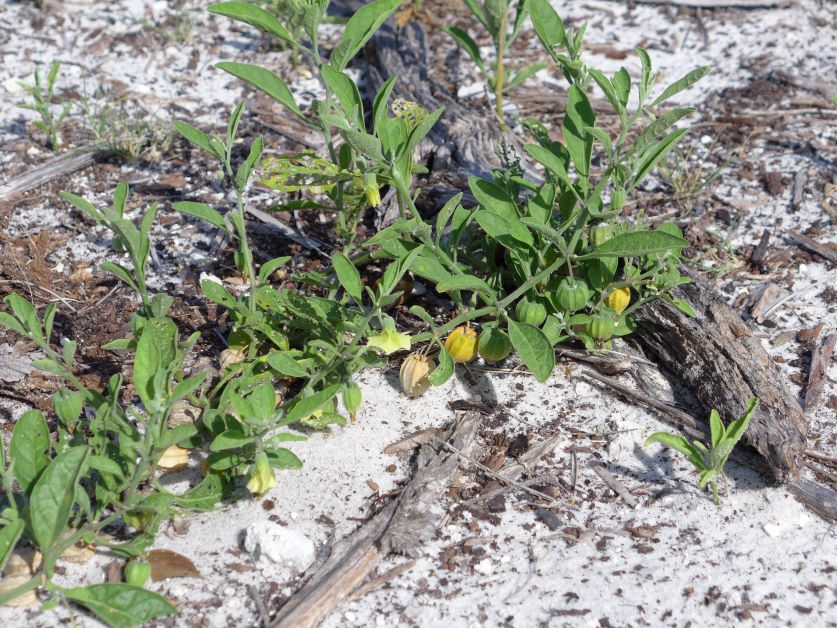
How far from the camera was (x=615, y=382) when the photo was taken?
296cm

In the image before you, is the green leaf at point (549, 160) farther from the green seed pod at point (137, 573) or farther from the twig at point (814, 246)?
the green seed pod at point (137, 573)

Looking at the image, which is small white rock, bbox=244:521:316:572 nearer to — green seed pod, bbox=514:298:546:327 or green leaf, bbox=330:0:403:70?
green seed pod, bbox=514:298:546:327

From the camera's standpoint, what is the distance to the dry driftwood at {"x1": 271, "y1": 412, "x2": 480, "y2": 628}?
224cm

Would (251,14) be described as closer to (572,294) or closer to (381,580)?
(572,294)

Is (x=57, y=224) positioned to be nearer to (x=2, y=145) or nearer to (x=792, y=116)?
(x=2, y=145)

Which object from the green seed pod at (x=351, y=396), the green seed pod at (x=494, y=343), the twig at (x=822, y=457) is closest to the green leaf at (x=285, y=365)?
the green seed pod at (x=351, y=396)

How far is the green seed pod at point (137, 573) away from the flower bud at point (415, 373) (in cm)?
101

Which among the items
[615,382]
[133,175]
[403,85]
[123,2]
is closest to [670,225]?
[615,382]

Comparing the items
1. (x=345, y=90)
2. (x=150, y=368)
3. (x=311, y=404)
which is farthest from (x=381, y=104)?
(x=150, y=368)

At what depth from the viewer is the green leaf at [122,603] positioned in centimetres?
206

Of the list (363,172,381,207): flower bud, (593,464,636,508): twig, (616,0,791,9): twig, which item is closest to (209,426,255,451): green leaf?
(363,172,381,207): flower bud

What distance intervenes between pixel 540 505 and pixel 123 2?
169 inches

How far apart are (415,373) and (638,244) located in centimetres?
82

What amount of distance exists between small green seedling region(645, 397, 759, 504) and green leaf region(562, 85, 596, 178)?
86 cm
